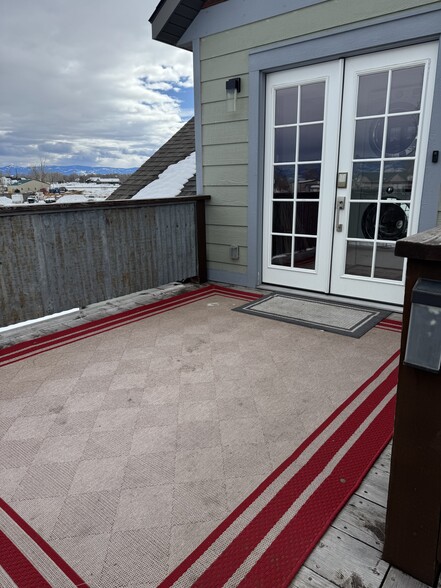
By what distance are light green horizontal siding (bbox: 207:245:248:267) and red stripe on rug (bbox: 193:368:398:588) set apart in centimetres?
243

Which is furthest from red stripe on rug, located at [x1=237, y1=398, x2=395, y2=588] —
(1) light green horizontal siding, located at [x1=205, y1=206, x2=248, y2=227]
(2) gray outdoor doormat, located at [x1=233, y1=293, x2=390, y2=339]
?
(1) light green horizontal siding, located at [x1=205, y1=206, x2=248, y2=227]

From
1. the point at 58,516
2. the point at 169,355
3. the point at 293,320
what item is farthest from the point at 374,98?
the point at 58,516

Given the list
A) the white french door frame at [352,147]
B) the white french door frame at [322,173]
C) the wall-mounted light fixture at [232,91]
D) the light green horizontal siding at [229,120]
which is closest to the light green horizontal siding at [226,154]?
the light green horizontal siding at [229,120]

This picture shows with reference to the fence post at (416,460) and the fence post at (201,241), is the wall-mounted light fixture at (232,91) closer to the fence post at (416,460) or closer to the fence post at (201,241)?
the fence post at (201,241)

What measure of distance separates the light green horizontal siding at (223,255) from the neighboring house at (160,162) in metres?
2.21

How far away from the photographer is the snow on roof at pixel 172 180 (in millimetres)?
5215

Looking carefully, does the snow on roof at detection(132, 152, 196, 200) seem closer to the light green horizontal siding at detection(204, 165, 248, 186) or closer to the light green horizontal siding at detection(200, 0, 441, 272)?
the light green horizontal siding at detection(204, 165, 248, 186)

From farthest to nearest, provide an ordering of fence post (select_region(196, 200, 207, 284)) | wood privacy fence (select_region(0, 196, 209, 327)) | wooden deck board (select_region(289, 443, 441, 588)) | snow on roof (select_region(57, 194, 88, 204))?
fence post (select_region(196, 200, 207, 284))
snow on roof (select_region(57, 194, 88, 204))
wood privacy fence (select_region(0, 196, 209, 327))
wooden deck board (select_region(289, 443, 441, 588))

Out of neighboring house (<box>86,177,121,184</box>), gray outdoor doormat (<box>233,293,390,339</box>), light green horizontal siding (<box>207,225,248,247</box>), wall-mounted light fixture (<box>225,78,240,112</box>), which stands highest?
wall-mounted light fixture (<box>225,78,240,112</box>)

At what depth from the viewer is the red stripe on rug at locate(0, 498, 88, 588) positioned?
1094mm

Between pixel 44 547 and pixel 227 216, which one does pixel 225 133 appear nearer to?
pixel 227 216

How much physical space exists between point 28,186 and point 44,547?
2.65 m

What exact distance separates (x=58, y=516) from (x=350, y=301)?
2.89 metres

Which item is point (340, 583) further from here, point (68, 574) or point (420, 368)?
point (68, 574)
